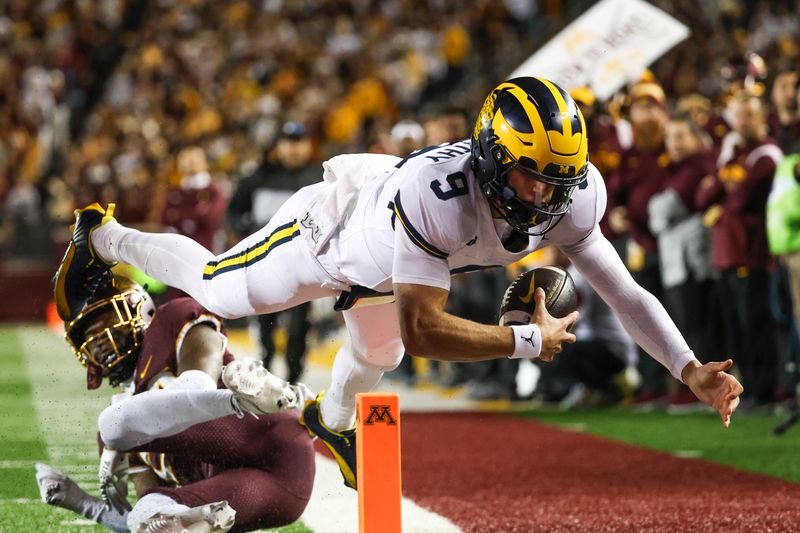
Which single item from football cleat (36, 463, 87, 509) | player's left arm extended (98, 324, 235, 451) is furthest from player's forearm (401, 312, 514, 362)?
football cleat (36, 463, 87, 509)

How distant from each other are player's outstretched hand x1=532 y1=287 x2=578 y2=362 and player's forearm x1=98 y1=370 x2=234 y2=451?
89cm

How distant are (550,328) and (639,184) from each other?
4.77 metres

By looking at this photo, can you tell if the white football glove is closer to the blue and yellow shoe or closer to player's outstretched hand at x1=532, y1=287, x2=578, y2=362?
the blue and yellow shoe

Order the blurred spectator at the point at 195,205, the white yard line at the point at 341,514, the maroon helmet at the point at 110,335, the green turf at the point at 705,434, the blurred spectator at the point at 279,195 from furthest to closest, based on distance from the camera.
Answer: the blurred spectator at the point at 195,205, the blurred spectator at the point at 279,195, the green turf at the point at 705,434, the white yard line at the point at 341,514, the maroon helmet at the point at 110,335

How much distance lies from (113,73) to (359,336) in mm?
15748

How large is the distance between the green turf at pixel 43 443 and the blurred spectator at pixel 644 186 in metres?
3.56

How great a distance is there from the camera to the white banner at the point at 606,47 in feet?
26.5

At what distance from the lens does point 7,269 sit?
16766 mm

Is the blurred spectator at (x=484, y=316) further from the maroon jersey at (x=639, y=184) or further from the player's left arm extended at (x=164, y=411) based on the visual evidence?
the player's left arm extended at (x=164, y=411)

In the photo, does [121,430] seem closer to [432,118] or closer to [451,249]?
[451,249]

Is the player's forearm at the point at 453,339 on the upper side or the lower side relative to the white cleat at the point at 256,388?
upper

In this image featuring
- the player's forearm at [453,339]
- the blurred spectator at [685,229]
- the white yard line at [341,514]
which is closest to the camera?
the player's forearm at [453,339]

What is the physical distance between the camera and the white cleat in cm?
340

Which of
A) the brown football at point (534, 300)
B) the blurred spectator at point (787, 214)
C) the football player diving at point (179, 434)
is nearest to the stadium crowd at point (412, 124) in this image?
the blurred spectator at point (787, 214)
